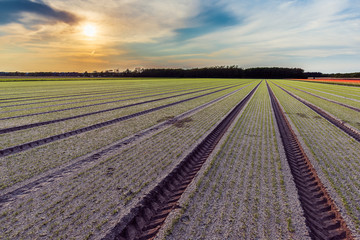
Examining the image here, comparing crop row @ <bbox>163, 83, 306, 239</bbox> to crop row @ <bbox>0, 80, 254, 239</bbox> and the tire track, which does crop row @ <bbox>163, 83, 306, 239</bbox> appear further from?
the tire track

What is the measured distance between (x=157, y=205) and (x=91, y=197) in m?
1.22

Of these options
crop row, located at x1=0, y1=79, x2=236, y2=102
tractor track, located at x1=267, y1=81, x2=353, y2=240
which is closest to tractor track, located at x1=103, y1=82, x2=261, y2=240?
tractor track, located at x1=267, y1=81, x2=353, y2=240

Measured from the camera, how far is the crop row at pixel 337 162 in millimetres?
3424

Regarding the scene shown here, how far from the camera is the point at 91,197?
3.54 metres

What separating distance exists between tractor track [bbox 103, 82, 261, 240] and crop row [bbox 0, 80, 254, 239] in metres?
0.17

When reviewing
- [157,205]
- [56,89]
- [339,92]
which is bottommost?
[157,205]

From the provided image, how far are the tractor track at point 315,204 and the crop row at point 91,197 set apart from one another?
9.02 feet

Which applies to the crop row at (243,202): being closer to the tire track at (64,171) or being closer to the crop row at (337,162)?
the crop row at (337,162)

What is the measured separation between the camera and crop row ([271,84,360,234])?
11.2 feet

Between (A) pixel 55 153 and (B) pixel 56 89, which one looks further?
(B) pixel 56 89

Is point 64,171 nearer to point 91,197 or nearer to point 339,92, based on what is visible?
point 91,197

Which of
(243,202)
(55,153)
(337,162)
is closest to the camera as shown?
(243,202)

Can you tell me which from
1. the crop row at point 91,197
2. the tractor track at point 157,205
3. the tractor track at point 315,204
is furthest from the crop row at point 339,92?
the crop row at point 91,197

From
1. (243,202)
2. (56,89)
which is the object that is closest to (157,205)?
(243,202)
